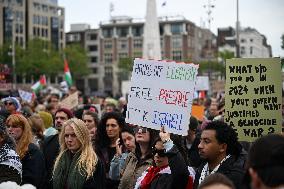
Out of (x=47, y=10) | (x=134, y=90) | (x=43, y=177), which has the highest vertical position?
(x=47, y=10)

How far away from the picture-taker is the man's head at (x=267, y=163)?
2.71 meters

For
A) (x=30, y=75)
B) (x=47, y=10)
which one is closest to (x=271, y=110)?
(x=30, y=75)

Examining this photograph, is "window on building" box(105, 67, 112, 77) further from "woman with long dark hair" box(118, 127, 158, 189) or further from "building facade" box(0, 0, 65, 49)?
"woman with long dark hair" box(118, 127, 158, 189)

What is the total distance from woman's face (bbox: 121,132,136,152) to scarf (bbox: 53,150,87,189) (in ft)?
3.29

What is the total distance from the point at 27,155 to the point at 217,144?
2.09 meters

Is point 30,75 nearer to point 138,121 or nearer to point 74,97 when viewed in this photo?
point 74,97

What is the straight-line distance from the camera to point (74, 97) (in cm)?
1451

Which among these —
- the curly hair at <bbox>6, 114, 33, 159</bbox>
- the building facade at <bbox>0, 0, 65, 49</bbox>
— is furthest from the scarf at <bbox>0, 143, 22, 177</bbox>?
the building facade at <bbox>0, 0, 65, 49</bbox>

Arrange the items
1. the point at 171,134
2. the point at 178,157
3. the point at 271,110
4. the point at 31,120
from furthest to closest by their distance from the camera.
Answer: the point at 31,120, the point at 271,110, the point at 171,134, the point at 178,157

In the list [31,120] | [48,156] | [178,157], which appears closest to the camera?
[178,157]

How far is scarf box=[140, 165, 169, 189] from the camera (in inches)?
208

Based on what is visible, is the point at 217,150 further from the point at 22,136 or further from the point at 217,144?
the point at 22,136

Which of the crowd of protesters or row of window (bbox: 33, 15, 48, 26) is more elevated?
row of window (bbox: 33, 15, 48, 26)

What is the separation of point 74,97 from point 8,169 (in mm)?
9471
